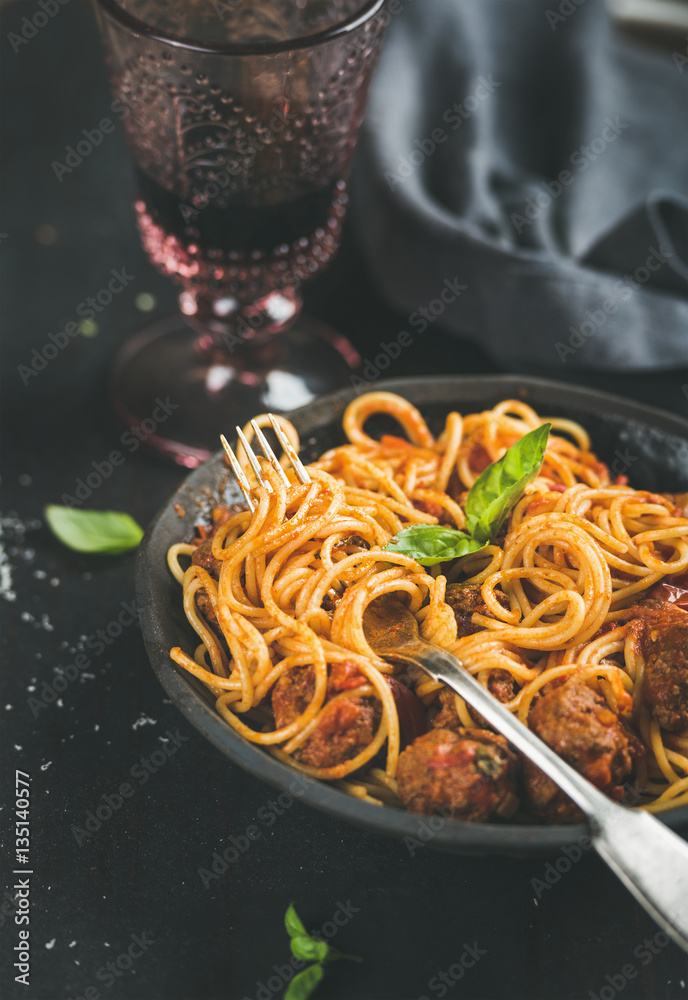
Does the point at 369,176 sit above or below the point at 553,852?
above

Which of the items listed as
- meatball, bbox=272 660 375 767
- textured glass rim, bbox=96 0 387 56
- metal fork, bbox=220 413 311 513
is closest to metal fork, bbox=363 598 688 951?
meatball, bbox=272 660 375 767

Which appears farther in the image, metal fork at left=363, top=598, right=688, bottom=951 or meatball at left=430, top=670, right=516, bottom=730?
meatball at left=430, top=670, right=516, bottom=730

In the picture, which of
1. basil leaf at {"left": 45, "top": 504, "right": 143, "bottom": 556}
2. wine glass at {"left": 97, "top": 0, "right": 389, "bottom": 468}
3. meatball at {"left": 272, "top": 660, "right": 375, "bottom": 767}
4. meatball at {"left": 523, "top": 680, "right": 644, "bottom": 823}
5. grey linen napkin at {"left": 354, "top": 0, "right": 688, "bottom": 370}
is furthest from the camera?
grey linen napkin at {"left": 354, "top": 0, "right": 688, "bottom": 370}

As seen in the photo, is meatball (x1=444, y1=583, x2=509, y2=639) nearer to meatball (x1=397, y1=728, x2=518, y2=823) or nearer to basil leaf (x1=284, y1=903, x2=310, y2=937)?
meatball (x1=397, y1=728, x2=518, y2=823)

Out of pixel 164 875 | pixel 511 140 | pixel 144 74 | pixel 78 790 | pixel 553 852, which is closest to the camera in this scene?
pixel 553 852

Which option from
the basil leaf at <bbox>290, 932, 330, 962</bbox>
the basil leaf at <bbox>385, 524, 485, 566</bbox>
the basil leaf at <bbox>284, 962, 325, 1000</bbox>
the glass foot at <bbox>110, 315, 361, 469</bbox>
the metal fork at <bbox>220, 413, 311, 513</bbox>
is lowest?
the basil leaf at <bbox>284, 962, 325, 1000</bbox>

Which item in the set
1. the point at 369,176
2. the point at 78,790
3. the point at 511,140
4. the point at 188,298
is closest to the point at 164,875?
the point at 78,790

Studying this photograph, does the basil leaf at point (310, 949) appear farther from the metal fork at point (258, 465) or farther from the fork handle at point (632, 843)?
the metal fork at point (258, 465)

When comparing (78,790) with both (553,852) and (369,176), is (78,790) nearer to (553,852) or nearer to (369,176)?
(553,852)

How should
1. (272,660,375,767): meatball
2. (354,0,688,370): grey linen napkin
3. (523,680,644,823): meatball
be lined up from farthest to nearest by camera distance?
(354,0,688,370): grey linen napkin
(272,660,375,767): meatball
(523,680,644,823): meatball
